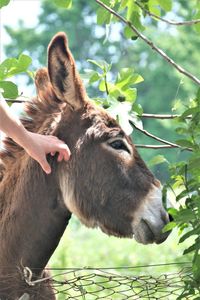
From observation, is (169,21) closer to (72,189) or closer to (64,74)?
(64,74)

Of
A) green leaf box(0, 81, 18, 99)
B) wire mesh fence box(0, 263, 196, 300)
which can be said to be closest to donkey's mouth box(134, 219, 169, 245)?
wire mesh fence box(0, 263, 196, 300)

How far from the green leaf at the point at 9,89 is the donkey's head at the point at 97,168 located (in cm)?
21

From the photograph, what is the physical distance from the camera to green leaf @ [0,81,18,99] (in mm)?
5301

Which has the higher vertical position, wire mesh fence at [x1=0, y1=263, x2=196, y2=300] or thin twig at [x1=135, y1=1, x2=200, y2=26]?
thin twig at [x1=135, y1=1, x2=200, y2=26]

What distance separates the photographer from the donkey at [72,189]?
509 centimetres

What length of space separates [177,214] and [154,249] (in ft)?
39.4

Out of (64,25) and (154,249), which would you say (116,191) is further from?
(64,25)

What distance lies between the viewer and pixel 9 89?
534cm

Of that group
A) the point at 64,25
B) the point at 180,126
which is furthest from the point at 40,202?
the point at 64,25

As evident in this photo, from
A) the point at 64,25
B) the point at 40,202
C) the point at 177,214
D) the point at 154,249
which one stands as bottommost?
the point at 177,214

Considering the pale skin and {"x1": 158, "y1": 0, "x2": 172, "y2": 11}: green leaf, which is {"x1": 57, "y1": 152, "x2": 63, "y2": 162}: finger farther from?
{"x1": 158, "y1": 0, "x2": 172, "y2": 11}: green leaf

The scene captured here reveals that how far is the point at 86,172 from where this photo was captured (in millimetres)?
5172

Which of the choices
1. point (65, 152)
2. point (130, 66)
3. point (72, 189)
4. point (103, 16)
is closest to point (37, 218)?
point (72, 189)

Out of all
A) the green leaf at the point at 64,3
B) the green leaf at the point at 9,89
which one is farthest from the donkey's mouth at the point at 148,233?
the green leaf at the point at 64,3
